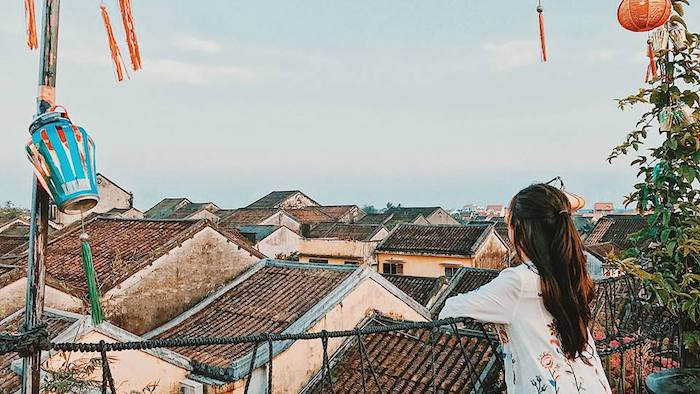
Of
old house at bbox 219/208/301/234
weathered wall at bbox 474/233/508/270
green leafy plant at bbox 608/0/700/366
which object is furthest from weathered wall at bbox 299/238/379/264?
green leafy plant at bbox 608/0/700/366

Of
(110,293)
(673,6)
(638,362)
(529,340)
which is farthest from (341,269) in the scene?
(529,340)

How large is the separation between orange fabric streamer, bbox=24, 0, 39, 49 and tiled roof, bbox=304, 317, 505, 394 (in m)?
5.17

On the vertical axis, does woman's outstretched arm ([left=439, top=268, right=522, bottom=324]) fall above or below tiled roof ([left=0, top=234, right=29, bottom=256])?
below

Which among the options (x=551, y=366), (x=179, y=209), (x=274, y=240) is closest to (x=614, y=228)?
(x=274, y=240)

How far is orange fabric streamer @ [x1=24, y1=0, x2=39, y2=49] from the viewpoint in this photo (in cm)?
180

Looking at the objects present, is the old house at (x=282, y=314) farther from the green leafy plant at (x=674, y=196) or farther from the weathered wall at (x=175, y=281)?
the green leafy plant at (x=674, y=196)

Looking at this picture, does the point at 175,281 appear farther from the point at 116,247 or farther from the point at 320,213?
the point at 320,213

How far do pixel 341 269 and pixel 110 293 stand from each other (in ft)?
11.4

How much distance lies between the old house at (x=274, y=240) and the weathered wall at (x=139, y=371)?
14470 mm

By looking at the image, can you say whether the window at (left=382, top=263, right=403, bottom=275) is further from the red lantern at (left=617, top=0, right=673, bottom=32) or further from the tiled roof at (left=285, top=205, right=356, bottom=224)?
the red lantern at (left=617, top=0, right=673, bottom=32)

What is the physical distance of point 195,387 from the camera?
6.28m

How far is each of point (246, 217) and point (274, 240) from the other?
8.45 m

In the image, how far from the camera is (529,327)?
204cm

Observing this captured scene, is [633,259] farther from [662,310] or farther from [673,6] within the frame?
[673,6]
